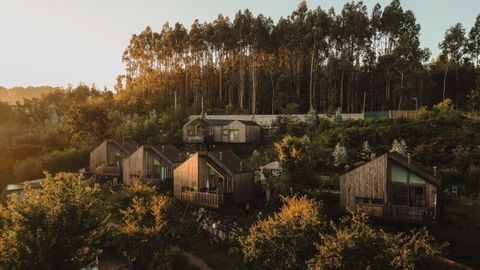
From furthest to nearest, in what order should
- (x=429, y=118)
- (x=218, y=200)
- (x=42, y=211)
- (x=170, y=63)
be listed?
(x=170, y=63) < (x=429, y=118) < (x=218, y=200) < (x=42, y=211)

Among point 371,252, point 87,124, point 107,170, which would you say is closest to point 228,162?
point 107,170

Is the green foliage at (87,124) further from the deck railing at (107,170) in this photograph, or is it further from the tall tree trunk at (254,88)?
the tall tree trunk at (254,88)

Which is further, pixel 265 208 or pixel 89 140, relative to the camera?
pixel 89 140

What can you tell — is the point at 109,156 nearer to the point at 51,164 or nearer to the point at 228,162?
the point at 51,164

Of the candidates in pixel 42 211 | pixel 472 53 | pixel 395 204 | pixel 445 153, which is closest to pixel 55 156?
pixel 42 211

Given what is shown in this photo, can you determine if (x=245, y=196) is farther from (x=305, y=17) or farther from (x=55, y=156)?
(x=305, y=17)

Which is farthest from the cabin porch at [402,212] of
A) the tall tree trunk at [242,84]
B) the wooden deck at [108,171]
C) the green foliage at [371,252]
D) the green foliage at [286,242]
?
the tall tree trunk at [242,84]
